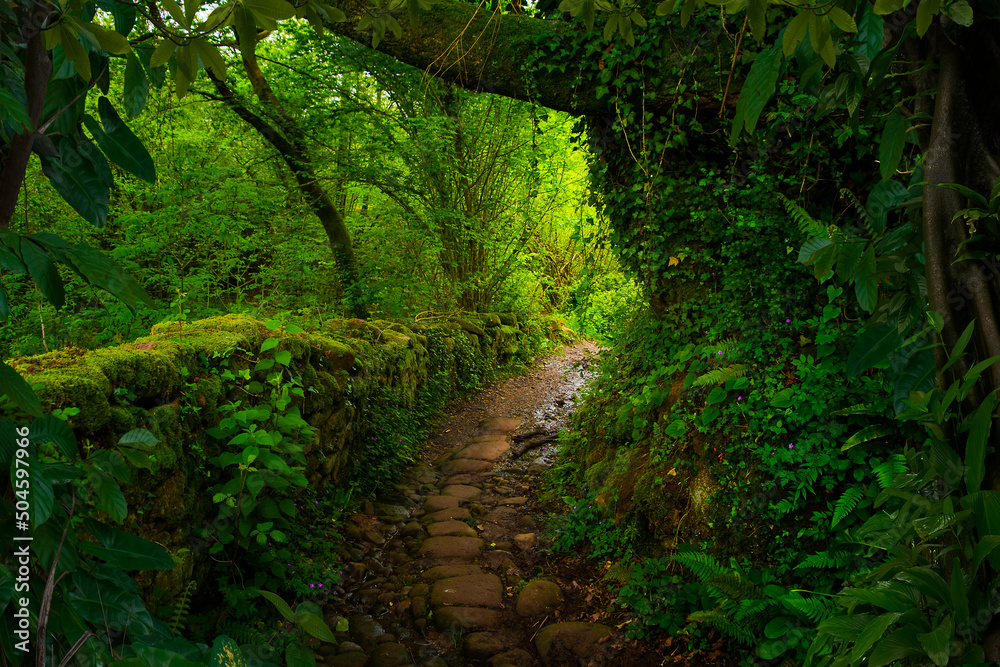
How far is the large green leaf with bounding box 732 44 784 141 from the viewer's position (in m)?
1.09

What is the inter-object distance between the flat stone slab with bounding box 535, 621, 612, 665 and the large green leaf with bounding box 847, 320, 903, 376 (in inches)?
85.0

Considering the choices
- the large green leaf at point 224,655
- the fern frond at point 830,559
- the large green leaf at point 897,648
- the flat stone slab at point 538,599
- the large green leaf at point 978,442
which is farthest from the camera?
the flat stone slab at point 538,599

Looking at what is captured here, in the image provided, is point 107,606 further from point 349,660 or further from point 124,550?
point 349,660

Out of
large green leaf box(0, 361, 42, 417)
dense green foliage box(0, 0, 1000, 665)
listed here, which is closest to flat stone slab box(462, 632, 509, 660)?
dense green foliage box(0, 0, 1000, 665)

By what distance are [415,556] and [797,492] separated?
264 centimetres

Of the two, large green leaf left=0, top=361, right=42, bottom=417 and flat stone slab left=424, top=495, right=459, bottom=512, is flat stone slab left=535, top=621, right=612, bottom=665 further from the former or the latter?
large green leaf left=0, top=361, right=42, bottom=417

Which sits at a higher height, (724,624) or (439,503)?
(724,624)

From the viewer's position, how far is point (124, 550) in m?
1.21

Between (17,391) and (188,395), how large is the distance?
7.51 ft

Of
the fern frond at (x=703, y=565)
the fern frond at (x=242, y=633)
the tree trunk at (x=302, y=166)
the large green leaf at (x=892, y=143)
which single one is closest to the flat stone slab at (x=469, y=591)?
the fern frond at (x=242, y=633)

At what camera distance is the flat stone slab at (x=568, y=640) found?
3.01 metres

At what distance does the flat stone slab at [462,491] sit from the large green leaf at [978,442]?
4.37 meters

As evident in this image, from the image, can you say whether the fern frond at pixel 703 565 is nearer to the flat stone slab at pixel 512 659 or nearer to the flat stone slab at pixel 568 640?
the flat stone slab at pixel 568 640

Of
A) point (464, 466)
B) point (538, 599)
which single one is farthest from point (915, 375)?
point (464, 466)
